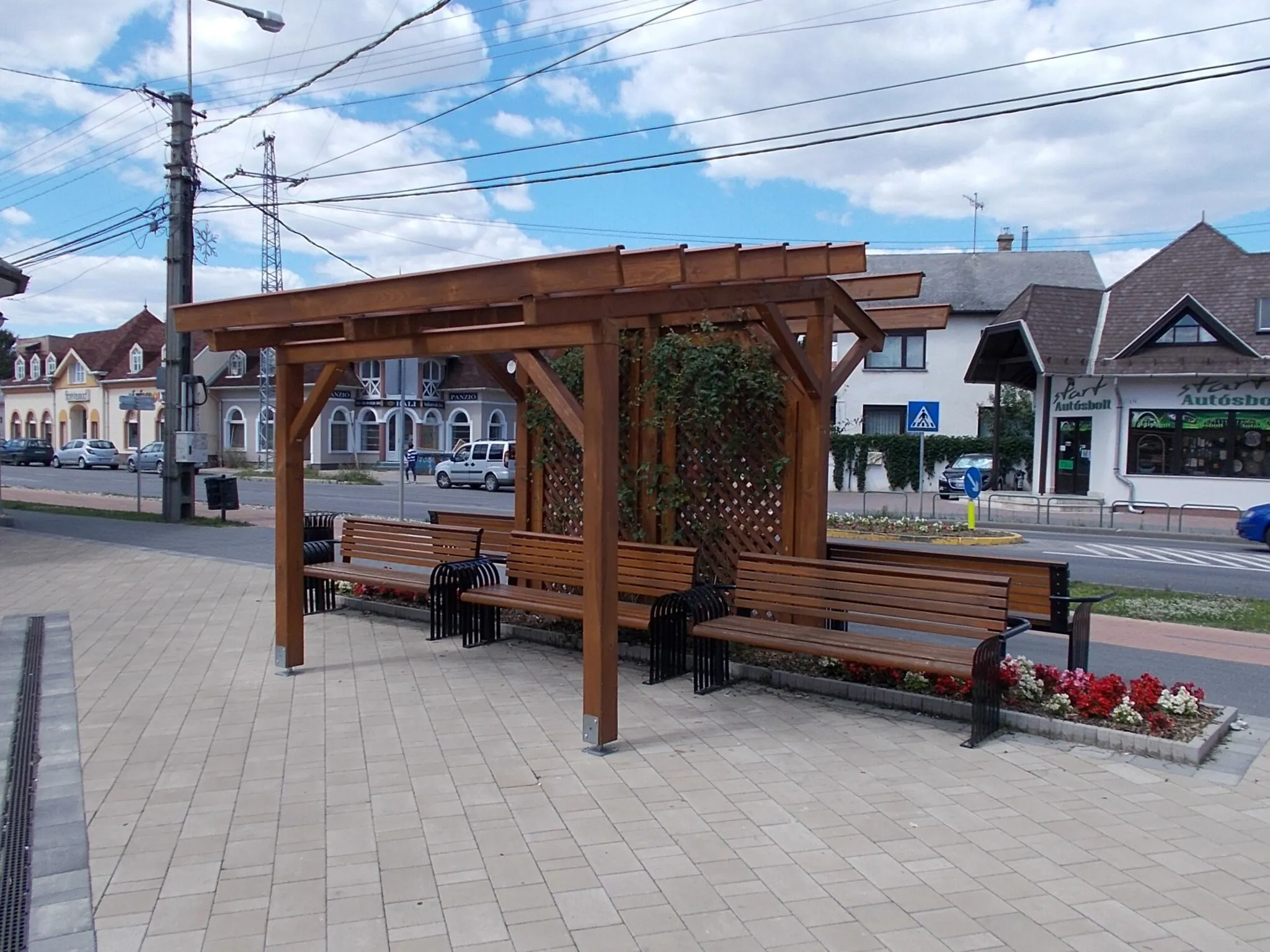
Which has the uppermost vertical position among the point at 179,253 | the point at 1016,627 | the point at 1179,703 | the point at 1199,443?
the point at 179,253

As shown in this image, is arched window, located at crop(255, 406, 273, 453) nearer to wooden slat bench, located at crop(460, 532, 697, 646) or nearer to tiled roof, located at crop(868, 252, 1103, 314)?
tiled roof, located at crop(868, 252, 1103, 314)

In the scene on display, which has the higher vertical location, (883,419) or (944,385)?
(944,385)

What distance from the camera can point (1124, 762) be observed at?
18.0 feet

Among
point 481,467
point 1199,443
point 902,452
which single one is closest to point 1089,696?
point 1199,443

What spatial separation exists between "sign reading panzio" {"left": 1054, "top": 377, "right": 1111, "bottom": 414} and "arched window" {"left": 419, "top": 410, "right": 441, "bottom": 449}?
27.8 metres

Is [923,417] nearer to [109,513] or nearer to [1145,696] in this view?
[1145,696]

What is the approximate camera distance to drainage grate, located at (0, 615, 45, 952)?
372cm

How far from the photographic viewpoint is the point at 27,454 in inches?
2000

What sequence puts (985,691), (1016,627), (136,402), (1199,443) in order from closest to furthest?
(985,691) < (1016,627) < (136,402) < (1199,443)

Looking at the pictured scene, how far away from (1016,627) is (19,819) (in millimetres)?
5554

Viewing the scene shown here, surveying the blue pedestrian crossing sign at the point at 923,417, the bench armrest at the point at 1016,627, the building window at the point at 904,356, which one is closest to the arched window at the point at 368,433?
the building window at the point at 904,356

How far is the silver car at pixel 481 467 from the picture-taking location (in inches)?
1283

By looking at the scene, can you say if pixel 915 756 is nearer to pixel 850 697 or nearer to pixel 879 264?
pixel 850 697

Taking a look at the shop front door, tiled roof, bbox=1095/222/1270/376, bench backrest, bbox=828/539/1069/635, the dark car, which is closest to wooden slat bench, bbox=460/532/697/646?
bench backrest, bbox=828/539/1069/635
